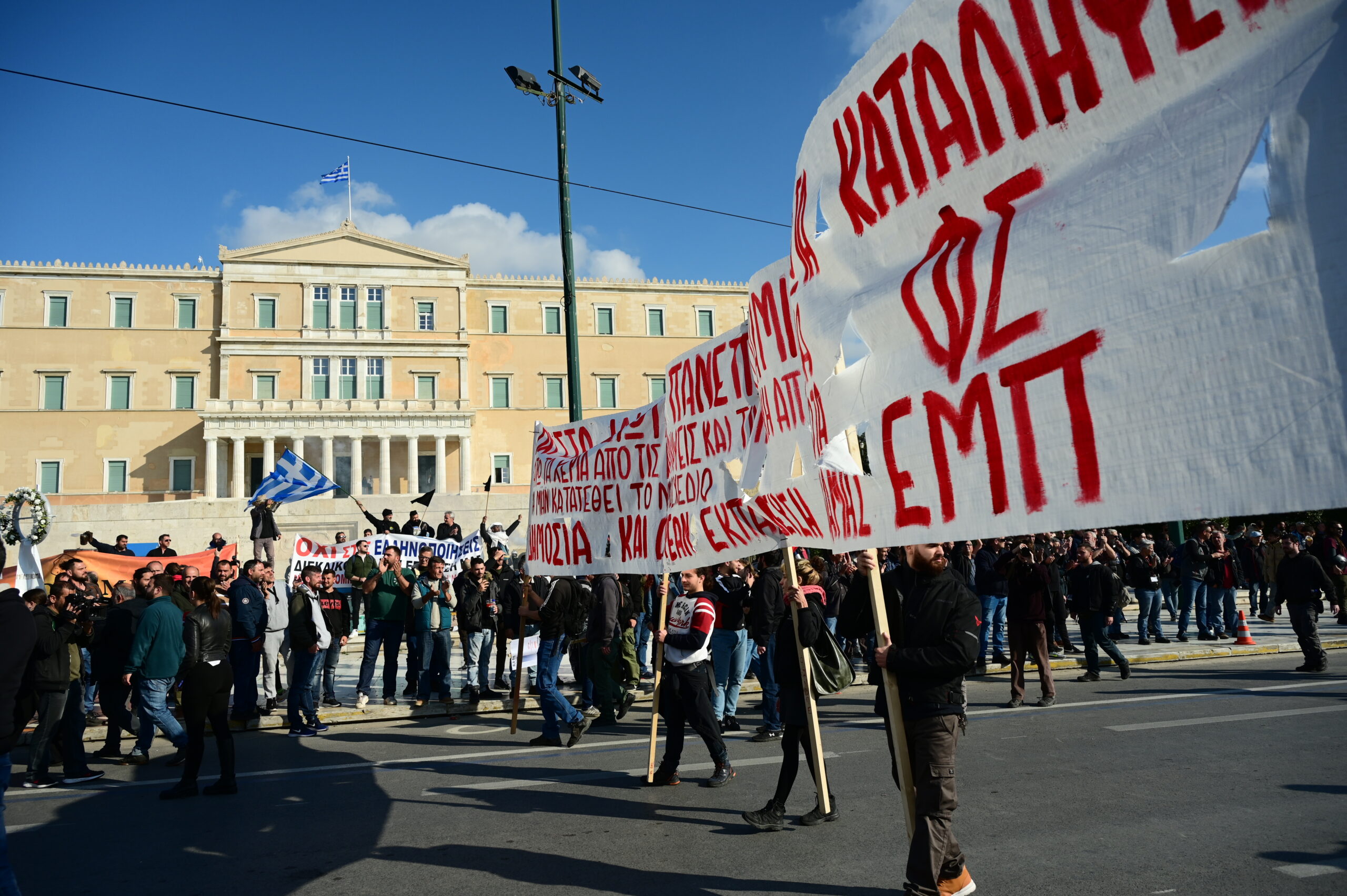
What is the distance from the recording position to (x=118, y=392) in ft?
162

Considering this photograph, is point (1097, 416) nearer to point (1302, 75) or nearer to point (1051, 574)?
point (1302, 75)

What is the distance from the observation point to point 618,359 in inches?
2192

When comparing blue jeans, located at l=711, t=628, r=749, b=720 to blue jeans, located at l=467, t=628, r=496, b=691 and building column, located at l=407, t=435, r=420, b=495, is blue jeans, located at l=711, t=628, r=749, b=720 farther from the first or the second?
building column, located at l=407, t=435, r=420, b=495

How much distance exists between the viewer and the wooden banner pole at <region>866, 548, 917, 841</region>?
3811mm

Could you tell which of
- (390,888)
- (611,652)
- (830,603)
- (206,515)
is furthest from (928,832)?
Answer: (206,515)

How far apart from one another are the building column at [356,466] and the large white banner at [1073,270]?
4839cm

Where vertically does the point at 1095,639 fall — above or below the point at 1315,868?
above

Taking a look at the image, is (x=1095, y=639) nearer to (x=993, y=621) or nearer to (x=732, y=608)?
(x=993, y=621)

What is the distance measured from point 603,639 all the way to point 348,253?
49234 millimetres

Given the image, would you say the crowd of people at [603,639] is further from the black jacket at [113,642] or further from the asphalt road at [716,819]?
the asphalt road at [716,819]

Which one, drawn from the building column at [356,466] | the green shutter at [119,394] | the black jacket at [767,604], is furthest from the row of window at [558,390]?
the black jacket at [767,604]

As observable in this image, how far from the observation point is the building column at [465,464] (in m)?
50.8

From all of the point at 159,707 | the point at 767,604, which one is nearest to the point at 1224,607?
the point at 767,604

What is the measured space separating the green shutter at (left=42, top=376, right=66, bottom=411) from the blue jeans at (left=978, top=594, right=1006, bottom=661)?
52.0 meters
